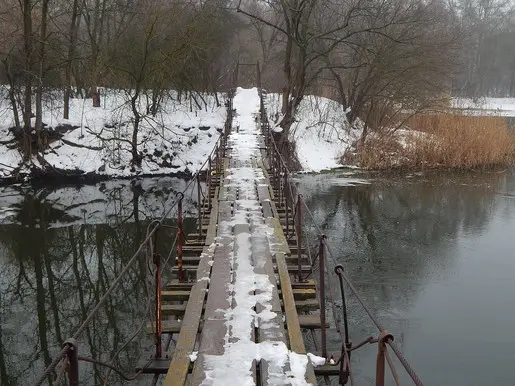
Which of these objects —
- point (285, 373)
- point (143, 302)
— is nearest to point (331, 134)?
point (143, 302)

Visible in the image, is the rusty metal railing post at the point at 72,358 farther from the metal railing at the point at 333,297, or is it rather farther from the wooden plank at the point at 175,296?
the wooden plank at the point at 175,296

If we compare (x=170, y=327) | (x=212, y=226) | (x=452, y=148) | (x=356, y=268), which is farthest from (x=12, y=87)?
(x=452, y=148)

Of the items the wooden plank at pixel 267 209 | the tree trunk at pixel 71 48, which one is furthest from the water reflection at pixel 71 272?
the tree trunk at pixel 71 48

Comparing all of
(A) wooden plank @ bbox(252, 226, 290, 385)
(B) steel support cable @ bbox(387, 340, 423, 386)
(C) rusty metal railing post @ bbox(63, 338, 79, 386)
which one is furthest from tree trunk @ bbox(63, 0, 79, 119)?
(B) steel support cable @ bbox(387, 340, 423, 386)

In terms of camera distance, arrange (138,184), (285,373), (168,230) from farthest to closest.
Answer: (138,184) → (168,230) → (285,373)

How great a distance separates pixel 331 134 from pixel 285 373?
2363 centimetres

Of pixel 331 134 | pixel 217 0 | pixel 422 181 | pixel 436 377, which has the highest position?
pixel 217 0

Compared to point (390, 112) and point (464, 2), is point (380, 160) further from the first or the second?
point (464, 2)

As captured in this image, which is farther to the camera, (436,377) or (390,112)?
(390,112)

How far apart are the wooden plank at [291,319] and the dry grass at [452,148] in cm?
1785

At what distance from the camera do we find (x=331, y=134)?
27094 mm

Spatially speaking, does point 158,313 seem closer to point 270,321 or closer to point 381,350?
point 270,321

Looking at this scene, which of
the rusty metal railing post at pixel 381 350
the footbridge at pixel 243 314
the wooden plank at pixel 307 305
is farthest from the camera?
the wooden plank at pixel 307 305

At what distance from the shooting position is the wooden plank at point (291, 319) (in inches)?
169
